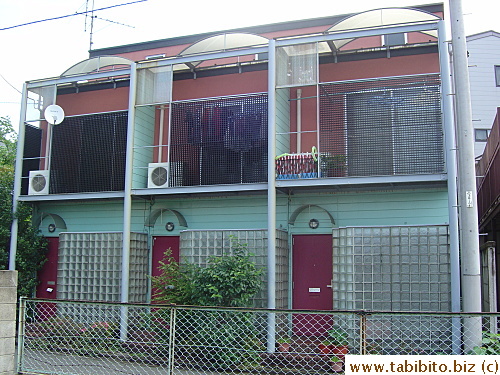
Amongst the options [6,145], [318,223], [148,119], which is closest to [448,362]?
[318,223]

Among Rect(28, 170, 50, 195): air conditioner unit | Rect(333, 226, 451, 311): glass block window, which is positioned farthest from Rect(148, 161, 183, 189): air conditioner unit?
Rect(333, 226, 451, 311): glass block window

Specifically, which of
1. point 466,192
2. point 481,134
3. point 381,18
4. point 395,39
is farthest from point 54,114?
point 481,134

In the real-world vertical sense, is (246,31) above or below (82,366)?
above

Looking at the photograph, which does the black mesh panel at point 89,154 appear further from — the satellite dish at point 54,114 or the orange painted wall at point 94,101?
the orange painted wall at point 94,101

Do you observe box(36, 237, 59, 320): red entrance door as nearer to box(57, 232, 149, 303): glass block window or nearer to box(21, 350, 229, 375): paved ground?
box(57, 232, 149, 303): glass block window

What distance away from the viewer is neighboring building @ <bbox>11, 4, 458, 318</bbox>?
10219 mm

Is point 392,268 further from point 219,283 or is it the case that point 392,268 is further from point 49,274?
point 49,274

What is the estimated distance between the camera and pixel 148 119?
13438mm

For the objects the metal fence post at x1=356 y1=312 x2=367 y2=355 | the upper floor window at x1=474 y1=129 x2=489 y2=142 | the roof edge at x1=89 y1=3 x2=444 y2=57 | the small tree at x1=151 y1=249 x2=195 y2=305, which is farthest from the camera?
the upper floor window at x1=474 y1=129 x2=489 y2=142

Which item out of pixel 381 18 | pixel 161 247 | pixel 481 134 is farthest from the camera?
Result: pixel 481 134

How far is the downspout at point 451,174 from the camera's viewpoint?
9.35m

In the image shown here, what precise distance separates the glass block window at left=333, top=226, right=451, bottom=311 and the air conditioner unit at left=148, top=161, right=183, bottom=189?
3.96 m

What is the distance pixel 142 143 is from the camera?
13.1m

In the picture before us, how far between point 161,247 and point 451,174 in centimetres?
688
